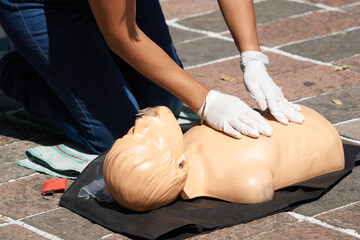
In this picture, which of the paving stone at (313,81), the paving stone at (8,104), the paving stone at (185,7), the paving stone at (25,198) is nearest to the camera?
the paving stone at (25,198)

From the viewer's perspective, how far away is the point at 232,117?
2.81 metres

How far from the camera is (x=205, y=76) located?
14.8 ft

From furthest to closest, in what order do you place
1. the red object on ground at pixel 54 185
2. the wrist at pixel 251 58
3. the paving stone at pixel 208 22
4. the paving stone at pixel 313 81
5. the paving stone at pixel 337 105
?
the paving stone at pixel 208 22 < the paving stone at pixel 313 81 < the paving stone at pixel 337 105 < the wrist at pixel 251 58 < the red object on ground at pixel 54 185

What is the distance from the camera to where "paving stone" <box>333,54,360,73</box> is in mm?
4406

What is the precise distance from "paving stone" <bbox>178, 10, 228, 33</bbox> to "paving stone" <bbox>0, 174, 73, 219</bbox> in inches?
111

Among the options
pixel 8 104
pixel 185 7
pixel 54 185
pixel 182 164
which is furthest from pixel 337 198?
pixel 185 7

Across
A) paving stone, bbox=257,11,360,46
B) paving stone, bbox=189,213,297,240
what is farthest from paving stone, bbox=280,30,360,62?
paving stone, bbox=189,213,297,240

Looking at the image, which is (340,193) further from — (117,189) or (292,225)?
(117,189)

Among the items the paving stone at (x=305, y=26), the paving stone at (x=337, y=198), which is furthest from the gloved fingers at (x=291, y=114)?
the paving stone at (x=305, y=26)

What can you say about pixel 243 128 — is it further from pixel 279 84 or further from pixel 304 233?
pixel 279 84

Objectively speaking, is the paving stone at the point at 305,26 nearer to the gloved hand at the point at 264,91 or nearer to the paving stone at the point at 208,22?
the paving stone at the point at 208,22

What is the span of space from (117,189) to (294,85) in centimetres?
199

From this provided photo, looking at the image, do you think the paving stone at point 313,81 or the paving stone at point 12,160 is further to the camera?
the paving stone at point 313,81

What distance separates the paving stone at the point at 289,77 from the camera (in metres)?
4.10
